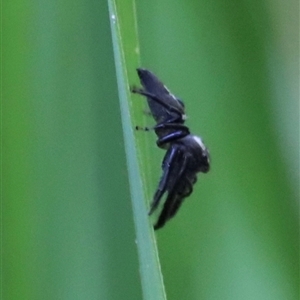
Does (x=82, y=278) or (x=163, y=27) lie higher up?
(x=163, y=27)

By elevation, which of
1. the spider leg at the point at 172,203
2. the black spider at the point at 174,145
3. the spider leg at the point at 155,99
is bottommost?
the spider leg at the point at 172,203

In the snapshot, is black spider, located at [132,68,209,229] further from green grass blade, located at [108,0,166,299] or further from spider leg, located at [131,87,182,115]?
green grass blade, located at [108,0,166,299]

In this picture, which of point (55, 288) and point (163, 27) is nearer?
point (55, 288)

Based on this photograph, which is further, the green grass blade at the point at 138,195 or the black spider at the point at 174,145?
the black spider at the point at 174,145

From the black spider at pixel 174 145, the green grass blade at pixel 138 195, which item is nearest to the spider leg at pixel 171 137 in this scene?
the black spider at pixel 174 145

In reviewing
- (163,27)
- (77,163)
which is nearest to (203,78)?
(163,27)

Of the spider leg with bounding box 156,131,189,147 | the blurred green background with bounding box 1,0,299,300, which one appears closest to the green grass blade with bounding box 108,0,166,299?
the blurred green background with bounding box 1,0,299,300

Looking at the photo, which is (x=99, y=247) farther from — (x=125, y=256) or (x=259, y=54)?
(x=259, y=54)

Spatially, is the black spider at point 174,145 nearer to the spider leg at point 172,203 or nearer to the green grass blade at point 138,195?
the spider leg at point 172,203
